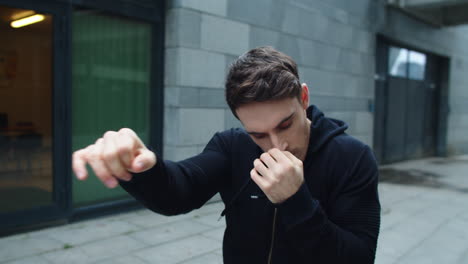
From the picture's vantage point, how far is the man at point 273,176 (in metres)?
1.28

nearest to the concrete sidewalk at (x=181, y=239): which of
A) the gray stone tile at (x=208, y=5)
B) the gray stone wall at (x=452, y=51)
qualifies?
the gray stone tile at (x=208, y=5)

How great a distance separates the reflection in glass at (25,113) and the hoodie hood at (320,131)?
448 centimetres

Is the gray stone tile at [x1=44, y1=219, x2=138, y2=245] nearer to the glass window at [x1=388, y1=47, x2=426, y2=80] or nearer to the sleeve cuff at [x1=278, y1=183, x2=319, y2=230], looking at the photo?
the sleeve cuff at [x1=278, y1=183, x2=319, y2=230]

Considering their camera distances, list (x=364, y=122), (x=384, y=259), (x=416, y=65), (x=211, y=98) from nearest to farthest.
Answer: (x=384, y=259) < (x=211, y=98) < (x=364, y=122) < (x=416, y=65)

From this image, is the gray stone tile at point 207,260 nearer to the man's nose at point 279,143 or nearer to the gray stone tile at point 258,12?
the man's nose at point 279,143

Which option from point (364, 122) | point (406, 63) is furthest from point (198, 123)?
point (406, 63)

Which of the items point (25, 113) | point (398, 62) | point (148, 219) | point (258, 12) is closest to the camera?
point (25, 113)

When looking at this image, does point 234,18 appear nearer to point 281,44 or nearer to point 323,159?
point 281,44

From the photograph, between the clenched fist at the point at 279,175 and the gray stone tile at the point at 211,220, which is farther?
the gray stone tile at the point at 211,220

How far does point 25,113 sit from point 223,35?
10.5ft

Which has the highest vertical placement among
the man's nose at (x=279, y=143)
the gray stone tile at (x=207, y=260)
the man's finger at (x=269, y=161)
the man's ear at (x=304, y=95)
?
the man's ear at (x=304, y=95)

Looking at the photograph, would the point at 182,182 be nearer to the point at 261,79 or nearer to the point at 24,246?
the point at 261,79

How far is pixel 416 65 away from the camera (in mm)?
13523

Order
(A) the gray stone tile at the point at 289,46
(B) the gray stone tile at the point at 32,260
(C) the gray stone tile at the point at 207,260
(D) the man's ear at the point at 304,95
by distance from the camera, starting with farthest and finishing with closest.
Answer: (A) the gray stone tile at the point at 289,46, (C) the gray stone tile at the point at 207,260, (B) the gray stone tile at the point at 32,260, (D) the man's ear at the point at 304,95
